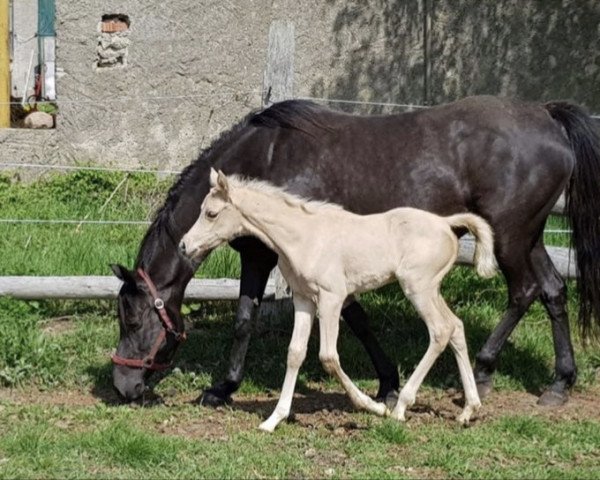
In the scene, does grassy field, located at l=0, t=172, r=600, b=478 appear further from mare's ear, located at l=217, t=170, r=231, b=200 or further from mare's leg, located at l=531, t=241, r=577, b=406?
mare's ear, located at l=217, t=170, r=231, b=200

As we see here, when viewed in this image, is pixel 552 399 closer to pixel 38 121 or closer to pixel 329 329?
pixel 329 329

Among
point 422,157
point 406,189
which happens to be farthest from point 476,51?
point 406,189

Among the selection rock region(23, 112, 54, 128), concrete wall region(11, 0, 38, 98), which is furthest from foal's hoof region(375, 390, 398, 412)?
concrete wall region(11, 0, 38, 98)

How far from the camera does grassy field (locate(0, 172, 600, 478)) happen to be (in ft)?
16.9

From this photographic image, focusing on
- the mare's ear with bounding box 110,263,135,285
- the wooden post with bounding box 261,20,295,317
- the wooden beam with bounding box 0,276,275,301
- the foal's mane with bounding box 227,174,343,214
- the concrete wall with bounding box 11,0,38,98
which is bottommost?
the concrete wall with bounding box 11,0,38,98

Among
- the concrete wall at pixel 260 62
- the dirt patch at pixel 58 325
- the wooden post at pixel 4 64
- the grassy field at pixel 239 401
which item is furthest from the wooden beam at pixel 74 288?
the wooden post at pixel 4 64

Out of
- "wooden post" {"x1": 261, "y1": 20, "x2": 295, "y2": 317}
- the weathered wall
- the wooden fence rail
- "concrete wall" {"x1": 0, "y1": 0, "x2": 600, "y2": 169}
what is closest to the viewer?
the wooden fence rail

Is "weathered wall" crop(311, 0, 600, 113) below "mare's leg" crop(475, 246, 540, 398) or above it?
above

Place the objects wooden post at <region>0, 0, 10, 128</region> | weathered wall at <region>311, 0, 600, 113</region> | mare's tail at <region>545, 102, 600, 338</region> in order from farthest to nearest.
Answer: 1. weathered wall at <region>311, 0, 600, 113</region>
2. wooden post at <region>0, 0, 10, 128</region>
3. mare's tail at <region>545, 102, 600, 338</region>

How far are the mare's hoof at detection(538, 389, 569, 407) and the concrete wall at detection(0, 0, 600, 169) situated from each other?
5.25m

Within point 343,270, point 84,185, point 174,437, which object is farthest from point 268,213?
point 84,185

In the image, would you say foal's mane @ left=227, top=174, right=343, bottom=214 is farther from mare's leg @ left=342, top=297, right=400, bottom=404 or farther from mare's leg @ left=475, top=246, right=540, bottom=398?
mare's leg @ left=475, top=246, right=540, bottom=398

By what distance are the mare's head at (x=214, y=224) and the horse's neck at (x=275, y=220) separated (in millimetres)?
55

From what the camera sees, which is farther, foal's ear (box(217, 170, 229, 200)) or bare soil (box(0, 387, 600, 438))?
bare soil (box(0, 387, 600, 438))
